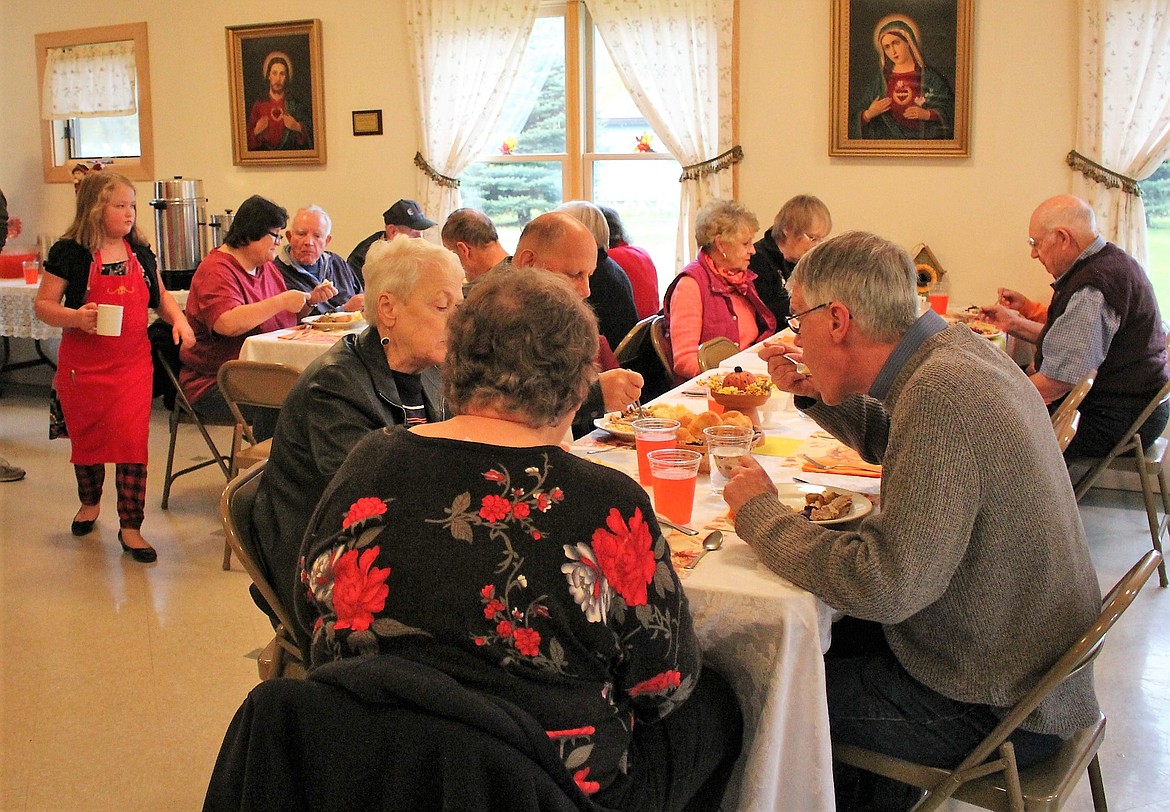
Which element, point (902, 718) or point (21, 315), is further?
point (21, 315)

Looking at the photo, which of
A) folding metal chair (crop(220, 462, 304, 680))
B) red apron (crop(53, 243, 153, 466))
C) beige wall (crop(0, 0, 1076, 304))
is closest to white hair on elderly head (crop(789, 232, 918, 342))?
folding metal chair (crop(220, 462, 304, 680))

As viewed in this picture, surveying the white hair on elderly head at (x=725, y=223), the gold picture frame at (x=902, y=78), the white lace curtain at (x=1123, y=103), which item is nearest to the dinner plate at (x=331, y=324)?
the white hair on elderly head at (x=725, y=223)

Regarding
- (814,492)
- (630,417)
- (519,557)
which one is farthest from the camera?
(630,417)

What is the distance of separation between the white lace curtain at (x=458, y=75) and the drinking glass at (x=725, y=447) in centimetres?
468

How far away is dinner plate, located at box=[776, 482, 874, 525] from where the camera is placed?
73.6 inches

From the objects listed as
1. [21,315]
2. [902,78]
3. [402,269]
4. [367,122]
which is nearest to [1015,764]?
[402,269]

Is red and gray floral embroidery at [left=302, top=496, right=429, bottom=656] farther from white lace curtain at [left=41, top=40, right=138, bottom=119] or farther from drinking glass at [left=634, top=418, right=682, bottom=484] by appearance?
white lace curtain at [left=41, top=40, right=138, bottom=119]

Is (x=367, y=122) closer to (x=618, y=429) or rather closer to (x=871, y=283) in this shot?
(x=618, y=429)

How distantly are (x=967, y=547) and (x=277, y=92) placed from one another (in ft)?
21.2

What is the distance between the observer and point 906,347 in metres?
1.86

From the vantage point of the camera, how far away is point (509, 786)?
112cm

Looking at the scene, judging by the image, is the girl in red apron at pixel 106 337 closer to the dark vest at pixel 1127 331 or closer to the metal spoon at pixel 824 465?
Result: the metal spoon at pixel 824 465

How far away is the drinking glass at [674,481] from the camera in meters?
1.95

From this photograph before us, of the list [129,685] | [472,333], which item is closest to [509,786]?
[472,333]
